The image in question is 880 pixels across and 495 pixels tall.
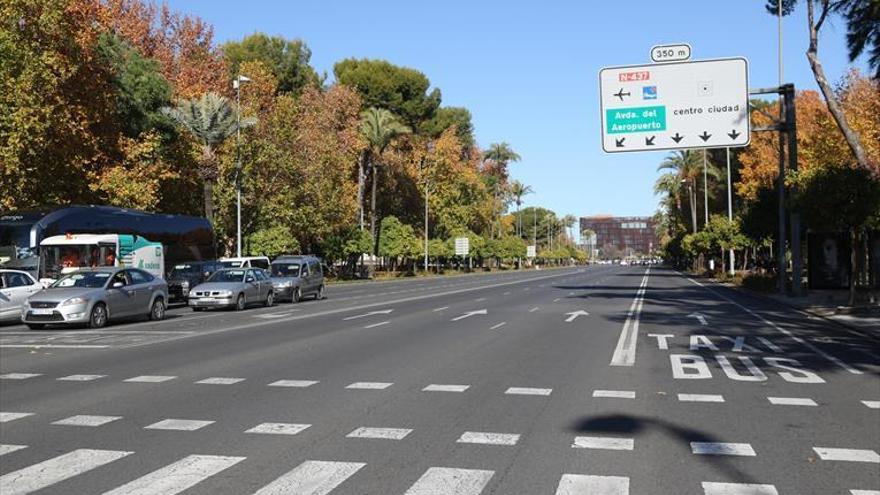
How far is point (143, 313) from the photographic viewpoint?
2191 cm

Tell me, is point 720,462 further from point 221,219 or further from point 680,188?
point 680,188

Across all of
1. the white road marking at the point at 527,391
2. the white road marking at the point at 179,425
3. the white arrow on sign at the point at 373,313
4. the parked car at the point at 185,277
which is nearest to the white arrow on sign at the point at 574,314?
the white arrow on sign at the point at 373,313

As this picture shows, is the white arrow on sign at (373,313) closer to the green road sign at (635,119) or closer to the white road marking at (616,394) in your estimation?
the green road sign at (635,119)

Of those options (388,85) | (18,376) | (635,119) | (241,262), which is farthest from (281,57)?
(18,376)

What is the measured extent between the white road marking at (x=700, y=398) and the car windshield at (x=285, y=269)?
23758mm

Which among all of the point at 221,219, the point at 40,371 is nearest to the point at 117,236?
the point at 40,371

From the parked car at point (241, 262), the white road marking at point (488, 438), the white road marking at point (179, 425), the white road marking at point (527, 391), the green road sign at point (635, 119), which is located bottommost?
the white road marking at point (527, 391)

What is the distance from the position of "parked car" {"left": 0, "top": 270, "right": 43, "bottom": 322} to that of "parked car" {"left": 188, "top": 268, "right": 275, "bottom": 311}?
517 cm

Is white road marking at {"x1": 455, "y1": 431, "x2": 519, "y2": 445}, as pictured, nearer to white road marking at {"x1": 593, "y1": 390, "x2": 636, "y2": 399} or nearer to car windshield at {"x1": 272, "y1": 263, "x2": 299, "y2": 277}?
white road marking at {"x1": 593, "y1": 390, "x2": 636, "y2": 399}

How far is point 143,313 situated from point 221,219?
29902mm

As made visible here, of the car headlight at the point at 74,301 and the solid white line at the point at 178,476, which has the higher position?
the car headlight at the point at 74,301

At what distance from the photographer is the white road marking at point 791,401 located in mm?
8812

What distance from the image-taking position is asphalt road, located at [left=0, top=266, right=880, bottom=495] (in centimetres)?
586

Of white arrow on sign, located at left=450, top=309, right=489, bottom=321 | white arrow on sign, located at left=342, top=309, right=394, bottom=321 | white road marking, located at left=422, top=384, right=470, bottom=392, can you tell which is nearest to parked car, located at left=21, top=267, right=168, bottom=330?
white arrow on sign, located at left=342, top=309, right=394, bottom=321
